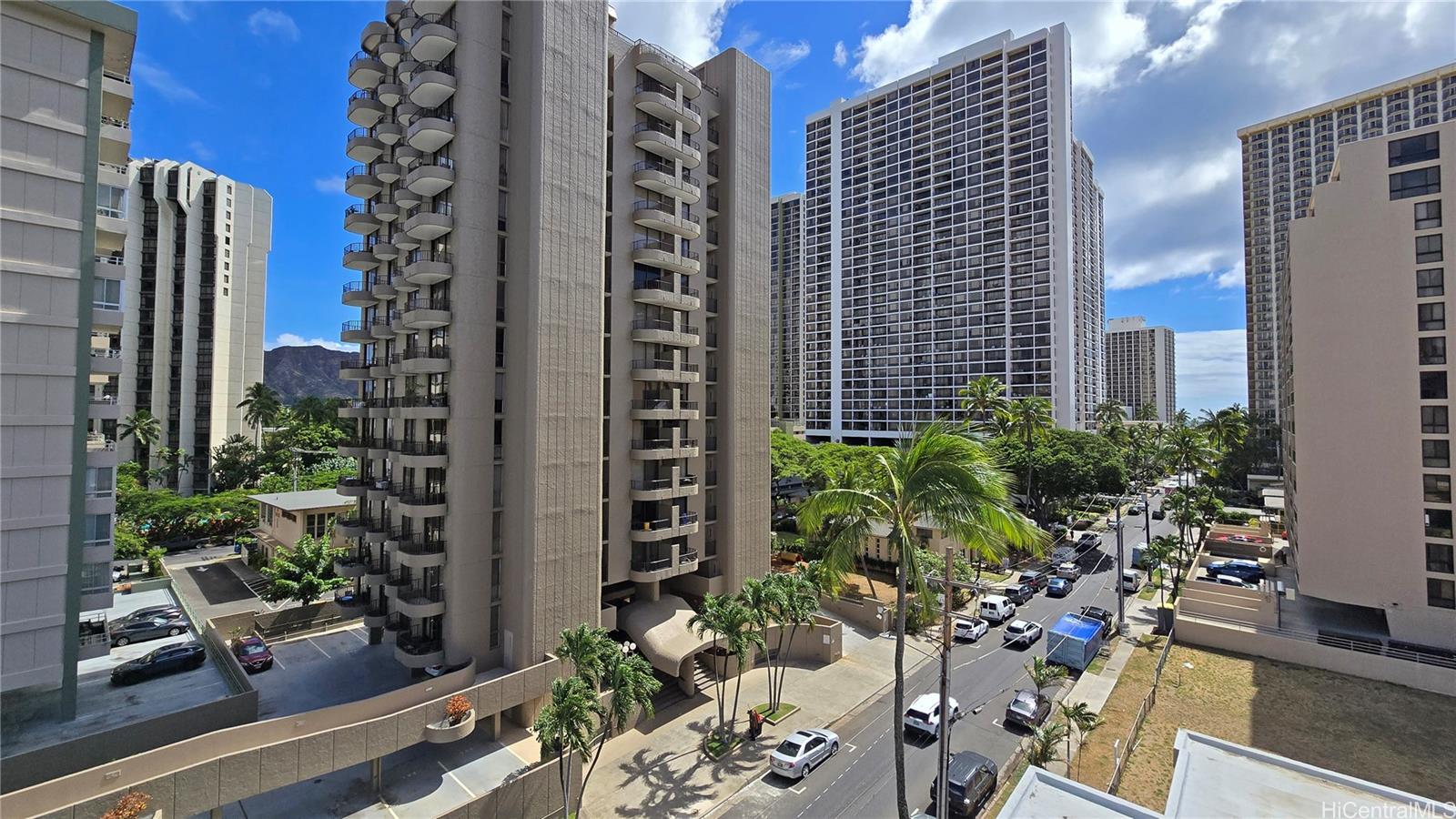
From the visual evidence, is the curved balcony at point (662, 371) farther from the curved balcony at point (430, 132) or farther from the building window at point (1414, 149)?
the building window at point (1414, 149)

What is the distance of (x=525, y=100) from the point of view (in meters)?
27.3

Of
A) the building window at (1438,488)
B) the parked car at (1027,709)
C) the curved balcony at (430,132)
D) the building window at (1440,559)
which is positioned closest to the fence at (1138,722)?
the parked car at (1027,709)

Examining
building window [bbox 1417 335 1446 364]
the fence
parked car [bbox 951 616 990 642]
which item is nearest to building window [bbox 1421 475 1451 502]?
building window [bbox 1417 335 1446 364]

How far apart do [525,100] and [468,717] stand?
85.5 feet

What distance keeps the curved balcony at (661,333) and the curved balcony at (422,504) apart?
1193 centimetres

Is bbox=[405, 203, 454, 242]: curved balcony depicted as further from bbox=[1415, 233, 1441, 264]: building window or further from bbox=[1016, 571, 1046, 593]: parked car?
bbox=[1415, 233, 1441, 264]: building window

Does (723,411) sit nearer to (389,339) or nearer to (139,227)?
(389,339)

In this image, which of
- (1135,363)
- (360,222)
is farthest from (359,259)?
(1135,363)

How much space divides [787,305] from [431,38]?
393 ft

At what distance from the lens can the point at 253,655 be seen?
2867cm

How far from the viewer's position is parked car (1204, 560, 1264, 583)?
4691 cm

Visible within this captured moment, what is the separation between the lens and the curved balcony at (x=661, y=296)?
3077 centimetres

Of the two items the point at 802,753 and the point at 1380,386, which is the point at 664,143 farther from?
the point at 1380,386

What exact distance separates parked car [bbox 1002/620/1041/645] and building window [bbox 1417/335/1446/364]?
25.5m
